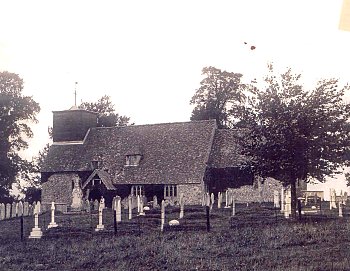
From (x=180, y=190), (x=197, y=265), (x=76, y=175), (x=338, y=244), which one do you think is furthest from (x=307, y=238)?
(x=76, y=175)

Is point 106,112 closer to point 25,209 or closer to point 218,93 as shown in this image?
point 218,93

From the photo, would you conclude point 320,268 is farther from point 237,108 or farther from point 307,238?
point 237,108

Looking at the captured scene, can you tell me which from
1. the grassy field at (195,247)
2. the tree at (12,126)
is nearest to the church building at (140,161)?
the tree at (12,126)

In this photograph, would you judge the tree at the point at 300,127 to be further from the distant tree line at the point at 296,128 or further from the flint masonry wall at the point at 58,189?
the flint masonry wall at the point at 58,189

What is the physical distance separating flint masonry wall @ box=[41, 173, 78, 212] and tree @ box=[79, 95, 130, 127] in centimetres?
1562

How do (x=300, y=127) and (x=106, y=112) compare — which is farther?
(x=106, y=112)

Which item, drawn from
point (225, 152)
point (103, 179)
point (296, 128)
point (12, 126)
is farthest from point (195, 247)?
point (12, 126)

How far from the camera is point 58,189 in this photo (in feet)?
124

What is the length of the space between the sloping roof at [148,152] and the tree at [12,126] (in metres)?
2.69

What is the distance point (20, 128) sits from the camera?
1592 inches

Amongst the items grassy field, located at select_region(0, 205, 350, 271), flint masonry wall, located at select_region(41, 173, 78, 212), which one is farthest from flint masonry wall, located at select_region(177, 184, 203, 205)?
grassy field, located at select_region(0, 205, 350, 271)

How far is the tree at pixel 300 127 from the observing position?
59.9ft

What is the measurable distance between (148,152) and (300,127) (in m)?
20.0

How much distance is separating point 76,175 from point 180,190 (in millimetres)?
9220
